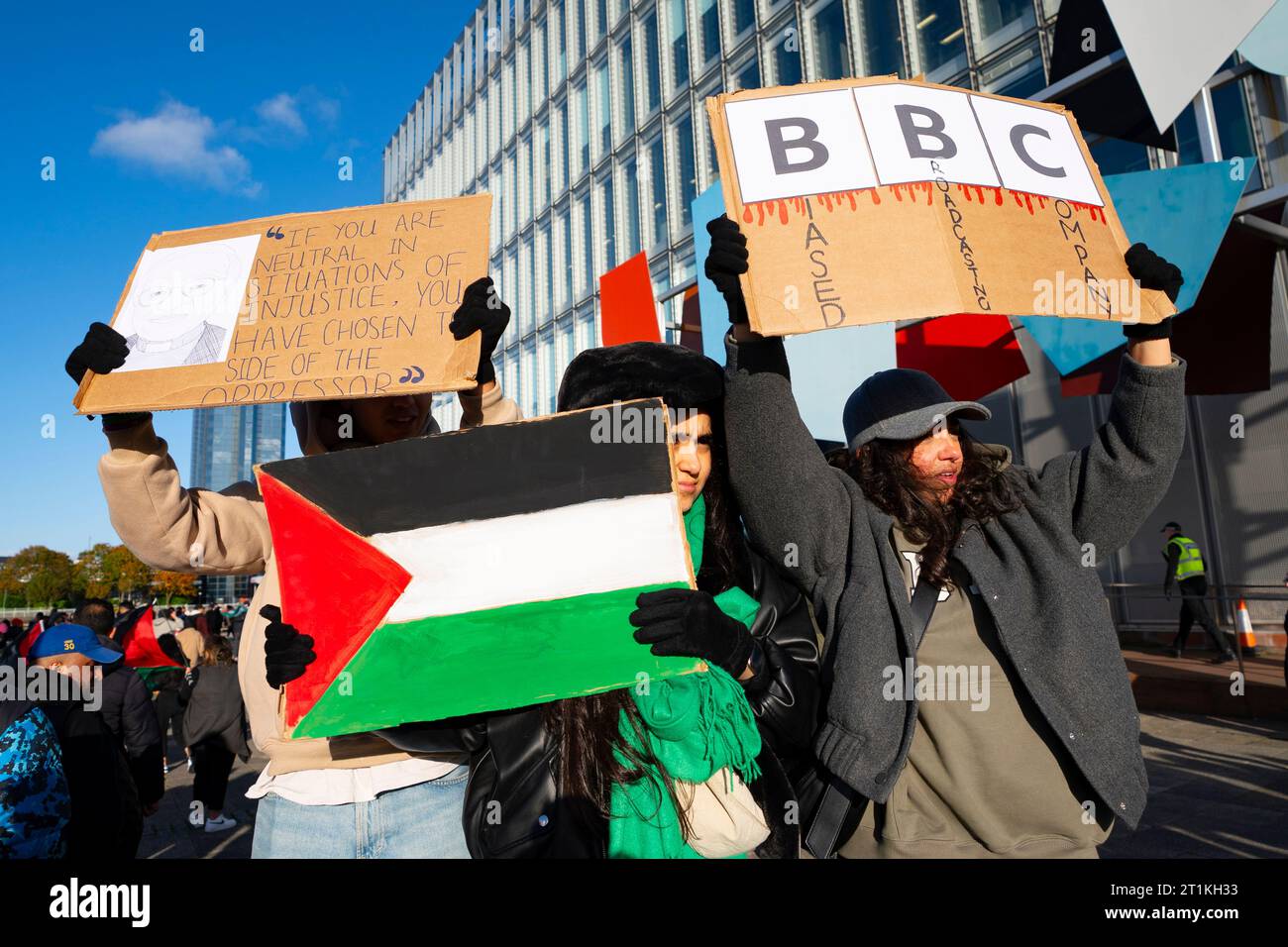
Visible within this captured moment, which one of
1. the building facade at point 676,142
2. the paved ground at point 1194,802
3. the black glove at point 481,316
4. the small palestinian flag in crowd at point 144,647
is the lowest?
the paved ground at point 1194,802

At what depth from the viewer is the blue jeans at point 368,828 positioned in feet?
5.49

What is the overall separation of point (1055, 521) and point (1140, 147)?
10.0 m

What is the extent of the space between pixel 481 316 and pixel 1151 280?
1543 millimetres

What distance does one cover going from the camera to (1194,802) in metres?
4.96

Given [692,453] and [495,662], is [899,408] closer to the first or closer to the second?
[692,453]

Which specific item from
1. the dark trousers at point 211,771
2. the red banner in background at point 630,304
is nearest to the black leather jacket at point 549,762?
the red banner in background at point 630,304

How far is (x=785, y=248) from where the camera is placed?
174 cm

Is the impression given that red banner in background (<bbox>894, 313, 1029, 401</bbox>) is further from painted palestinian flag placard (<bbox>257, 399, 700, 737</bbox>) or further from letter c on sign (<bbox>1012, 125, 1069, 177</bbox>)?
painted palestinian flag placard (<bbox>257, 399, 700, 737</bbox>)

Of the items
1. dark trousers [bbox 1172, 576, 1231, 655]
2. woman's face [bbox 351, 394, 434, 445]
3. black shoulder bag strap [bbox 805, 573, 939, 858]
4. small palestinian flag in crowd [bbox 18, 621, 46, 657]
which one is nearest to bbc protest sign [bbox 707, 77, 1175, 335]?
black shoulder bag strap [bbox 805, 573, 939, 858]

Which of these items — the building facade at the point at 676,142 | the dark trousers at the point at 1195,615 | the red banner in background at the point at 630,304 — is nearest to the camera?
the red banner in background at the point at 630,304

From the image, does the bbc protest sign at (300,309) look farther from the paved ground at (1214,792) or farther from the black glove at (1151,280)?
the paved ground at (1214,792)
